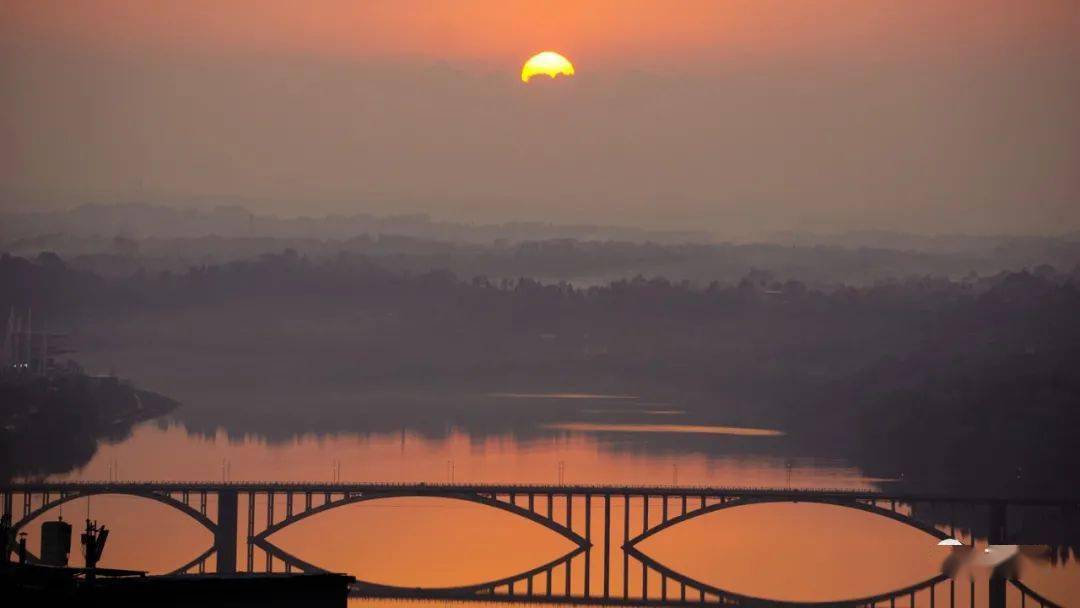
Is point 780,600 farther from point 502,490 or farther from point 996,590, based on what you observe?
point 502,490

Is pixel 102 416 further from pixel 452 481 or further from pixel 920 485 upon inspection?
pixel 920 485

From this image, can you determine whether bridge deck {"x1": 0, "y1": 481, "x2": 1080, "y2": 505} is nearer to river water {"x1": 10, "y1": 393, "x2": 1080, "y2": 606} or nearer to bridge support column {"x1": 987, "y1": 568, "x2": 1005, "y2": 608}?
river water {"x1": 10, "y1": 393, "x2": 1080, "y2": 606}

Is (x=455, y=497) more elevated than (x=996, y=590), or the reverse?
(x=455, y=497)

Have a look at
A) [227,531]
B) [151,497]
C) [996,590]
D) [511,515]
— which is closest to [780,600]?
[996,590]

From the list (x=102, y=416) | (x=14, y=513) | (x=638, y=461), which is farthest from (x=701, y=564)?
(x=102, y=416)

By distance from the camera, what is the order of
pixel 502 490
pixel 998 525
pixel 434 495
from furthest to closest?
pixel 502 490 < pixel 434 495 < pixel 998 525

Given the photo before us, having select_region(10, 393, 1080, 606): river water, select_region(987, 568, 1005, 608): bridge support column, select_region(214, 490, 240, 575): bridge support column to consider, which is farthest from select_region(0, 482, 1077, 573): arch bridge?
select_region(987, 568, 1005, 608): bridge support column

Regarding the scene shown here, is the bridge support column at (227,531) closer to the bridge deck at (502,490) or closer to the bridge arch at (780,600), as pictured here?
the bridge deck at (502,490)

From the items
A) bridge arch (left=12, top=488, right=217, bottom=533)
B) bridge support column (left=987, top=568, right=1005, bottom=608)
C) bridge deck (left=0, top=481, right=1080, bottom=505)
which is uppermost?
bridge deck (left=0, top=481, right=1080, bottom=505)

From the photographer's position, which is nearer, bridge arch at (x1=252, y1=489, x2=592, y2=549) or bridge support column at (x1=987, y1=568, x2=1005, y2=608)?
bridge support column at (x1=987, y1=568, x2=1005, y2=608)
